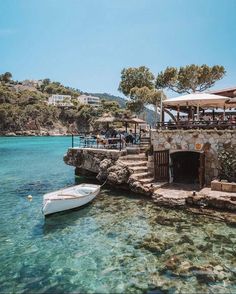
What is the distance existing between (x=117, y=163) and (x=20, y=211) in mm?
6780

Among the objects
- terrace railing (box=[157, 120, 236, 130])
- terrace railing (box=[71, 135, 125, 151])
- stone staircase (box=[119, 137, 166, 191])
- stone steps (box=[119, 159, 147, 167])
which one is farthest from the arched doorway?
terrace railing (box=[71, 135, 125, 151])

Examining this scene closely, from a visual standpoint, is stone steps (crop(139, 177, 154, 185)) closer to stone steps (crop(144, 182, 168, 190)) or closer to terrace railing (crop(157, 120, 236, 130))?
stone steps (crop(144, 182, 168, 190))

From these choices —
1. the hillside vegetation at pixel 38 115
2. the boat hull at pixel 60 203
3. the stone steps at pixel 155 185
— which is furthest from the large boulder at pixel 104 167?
the hillside vegetation at pixel 38 115

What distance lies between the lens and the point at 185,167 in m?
20.9

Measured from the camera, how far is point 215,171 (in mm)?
16500

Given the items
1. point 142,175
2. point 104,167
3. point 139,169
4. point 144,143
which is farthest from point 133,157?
point 144,143

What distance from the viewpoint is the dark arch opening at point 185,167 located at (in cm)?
1861

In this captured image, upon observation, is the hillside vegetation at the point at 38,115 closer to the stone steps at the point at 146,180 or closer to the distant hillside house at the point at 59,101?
the distant hillside house at the point at 59,101

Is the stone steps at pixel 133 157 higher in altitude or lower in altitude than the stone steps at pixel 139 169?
higher

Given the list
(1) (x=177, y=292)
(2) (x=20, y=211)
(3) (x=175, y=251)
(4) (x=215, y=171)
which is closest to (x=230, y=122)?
(4) (x=215, y=171)

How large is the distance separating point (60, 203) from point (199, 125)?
9.28 meters

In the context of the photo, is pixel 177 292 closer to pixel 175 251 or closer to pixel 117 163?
pixel 175 251

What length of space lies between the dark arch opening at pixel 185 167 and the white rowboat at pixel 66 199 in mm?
5722

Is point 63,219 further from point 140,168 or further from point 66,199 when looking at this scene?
point 140,168
